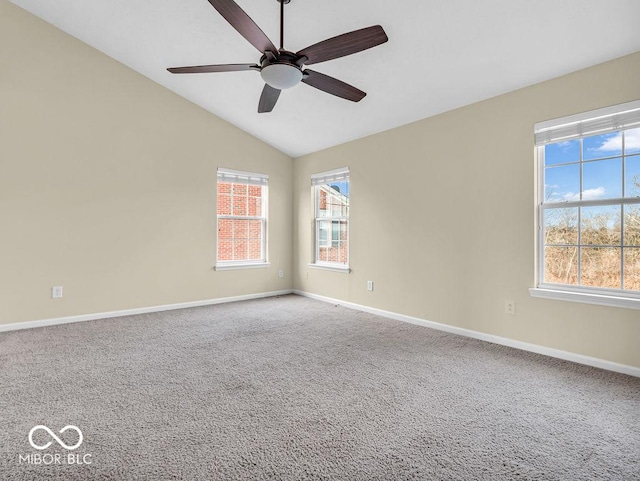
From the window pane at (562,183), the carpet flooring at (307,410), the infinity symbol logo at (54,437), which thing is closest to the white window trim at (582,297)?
the carpet flooring at (307,410)

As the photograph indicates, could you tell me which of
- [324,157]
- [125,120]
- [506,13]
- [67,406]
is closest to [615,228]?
[506,13]

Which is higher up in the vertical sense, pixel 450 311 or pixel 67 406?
pixel 450 311

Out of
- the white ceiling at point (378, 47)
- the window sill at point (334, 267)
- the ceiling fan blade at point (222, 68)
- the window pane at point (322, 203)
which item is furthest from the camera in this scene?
the window pane at point (322, 203)

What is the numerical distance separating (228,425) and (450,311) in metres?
2.60

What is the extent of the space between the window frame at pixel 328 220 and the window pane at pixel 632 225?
2.92m

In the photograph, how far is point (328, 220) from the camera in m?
5.29

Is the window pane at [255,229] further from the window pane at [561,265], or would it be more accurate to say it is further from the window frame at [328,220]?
the window pane at [561,265]

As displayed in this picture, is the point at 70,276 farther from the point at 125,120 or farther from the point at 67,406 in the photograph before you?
the point at 67,406

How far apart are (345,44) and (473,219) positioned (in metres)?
2.18

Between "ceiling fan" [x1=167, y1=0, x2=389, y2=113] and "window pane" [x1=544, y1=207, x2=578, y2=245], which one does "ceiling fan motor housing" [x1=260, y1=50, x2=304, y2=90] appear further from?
"window pane" [x1=544, y1=207, x2=578, y2=245]

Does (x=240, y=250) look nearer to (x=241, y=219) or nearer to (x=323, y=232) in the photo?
(x=241, y=219)

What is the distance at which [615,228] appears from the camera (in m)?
2.69

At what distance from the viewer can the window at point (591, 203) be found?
2605 millimetres

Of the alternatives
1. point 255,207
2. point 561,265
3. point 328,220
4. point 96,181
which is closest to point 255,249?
point 255,207
